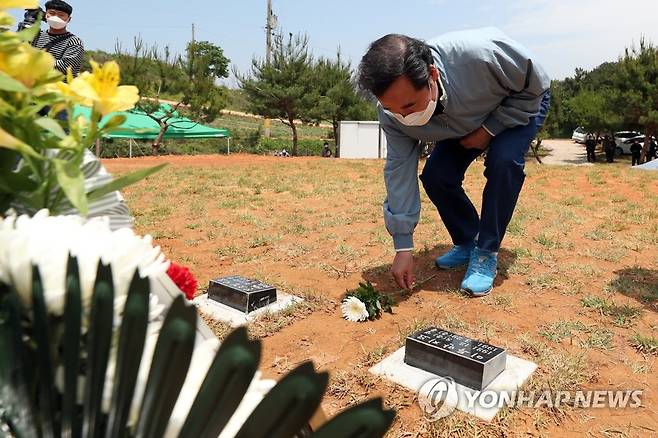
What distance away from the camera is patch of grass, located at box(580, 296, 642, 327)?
6.93 feet

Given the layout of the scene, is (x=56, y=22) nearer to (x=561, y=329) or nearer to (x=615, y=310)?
(x=561, y=329)

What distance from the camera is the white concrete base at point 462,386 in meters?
1.51

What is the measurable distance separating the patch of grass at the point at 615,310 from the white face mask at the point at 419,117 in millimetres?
1047

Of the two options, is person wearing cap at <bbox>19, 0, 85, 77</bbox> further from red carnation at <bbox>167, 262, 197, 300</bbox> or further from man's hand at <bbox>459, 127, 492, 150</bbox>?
red carnation at <bbox>167, 262, 197, 300</bbox>

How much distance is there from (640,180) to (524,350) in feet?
18.2

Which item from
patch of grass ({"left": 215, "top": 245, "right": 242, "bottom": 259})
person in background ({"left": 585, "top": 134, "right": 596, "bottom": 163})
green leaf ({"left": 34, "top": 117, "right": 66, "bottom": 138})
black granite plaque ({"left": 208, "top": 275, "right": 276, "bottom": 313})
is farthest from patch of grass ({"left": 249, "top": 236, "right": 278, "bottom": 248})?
person in background ({"left": 585, "top": 134, "right": 596, "bottom": 163})

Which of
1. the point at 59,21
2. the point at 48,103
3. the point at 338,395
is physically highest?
the point at 59,21

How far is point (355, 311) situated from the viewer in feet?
7.01

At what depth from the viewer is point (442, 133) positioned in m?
2.27

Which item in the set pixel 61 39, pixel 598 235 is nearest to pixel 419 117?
pixel 598 235

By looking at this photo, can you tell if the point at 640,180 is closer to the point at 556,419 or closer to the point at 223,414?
the point at 556,419

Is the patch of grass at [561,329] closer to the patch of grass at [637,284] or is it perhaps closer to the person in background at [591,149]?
the patch of grass at [637,284]

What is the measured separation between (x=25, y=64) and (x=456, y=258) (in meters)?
2.51

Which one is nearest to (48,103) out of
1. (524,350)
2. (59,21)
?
(524,350)
